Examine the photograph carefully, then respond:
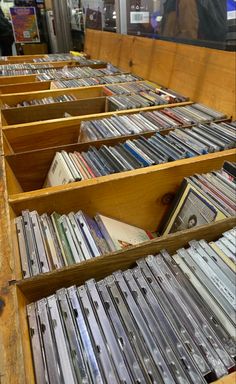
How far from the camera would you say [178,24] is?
8.43ft

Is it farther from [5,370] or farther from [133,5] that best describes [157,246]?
[133,5]

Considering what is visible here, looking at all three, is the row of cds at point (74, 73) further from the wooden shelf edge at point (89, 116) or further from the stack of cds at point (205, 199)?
the stack of cds at point (205, 199)

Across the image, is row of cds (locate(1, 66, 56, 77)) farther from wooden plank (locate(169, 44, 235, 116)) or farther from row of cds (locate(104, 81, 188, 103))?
wooden plank (locate(169, 44, 235, 116))

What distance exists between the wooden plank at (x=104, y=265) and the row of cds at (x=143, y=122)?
0.80m

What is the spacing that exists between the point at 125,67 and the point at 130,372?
2921 mm

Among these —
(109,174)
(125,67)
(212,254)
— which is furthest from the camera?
(125,67)

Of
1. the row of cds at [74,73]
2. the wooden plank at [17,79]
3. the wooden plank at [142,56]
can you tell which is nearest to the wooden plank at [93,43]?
the row of cds at [74,73]

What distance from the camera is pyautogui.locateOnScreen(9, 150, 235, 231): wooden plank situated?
104cm

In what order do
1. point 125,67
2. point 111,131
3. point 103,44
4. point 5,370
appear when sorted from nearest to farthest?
point 5,370 < point 111,131 < point 125,67 < point 103,44

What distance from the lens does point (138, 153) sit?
130cm

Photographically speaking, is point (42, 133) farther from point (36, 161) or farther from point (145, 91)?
point (145, 91)

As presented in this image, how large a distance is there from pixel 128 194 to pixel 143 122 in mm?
607

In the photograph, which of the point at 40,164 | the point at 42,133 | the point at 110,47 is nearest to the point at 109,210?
the point at 40,164

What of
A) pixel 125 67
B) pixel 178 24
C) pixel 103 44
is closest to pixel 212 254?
pixel 178 24
